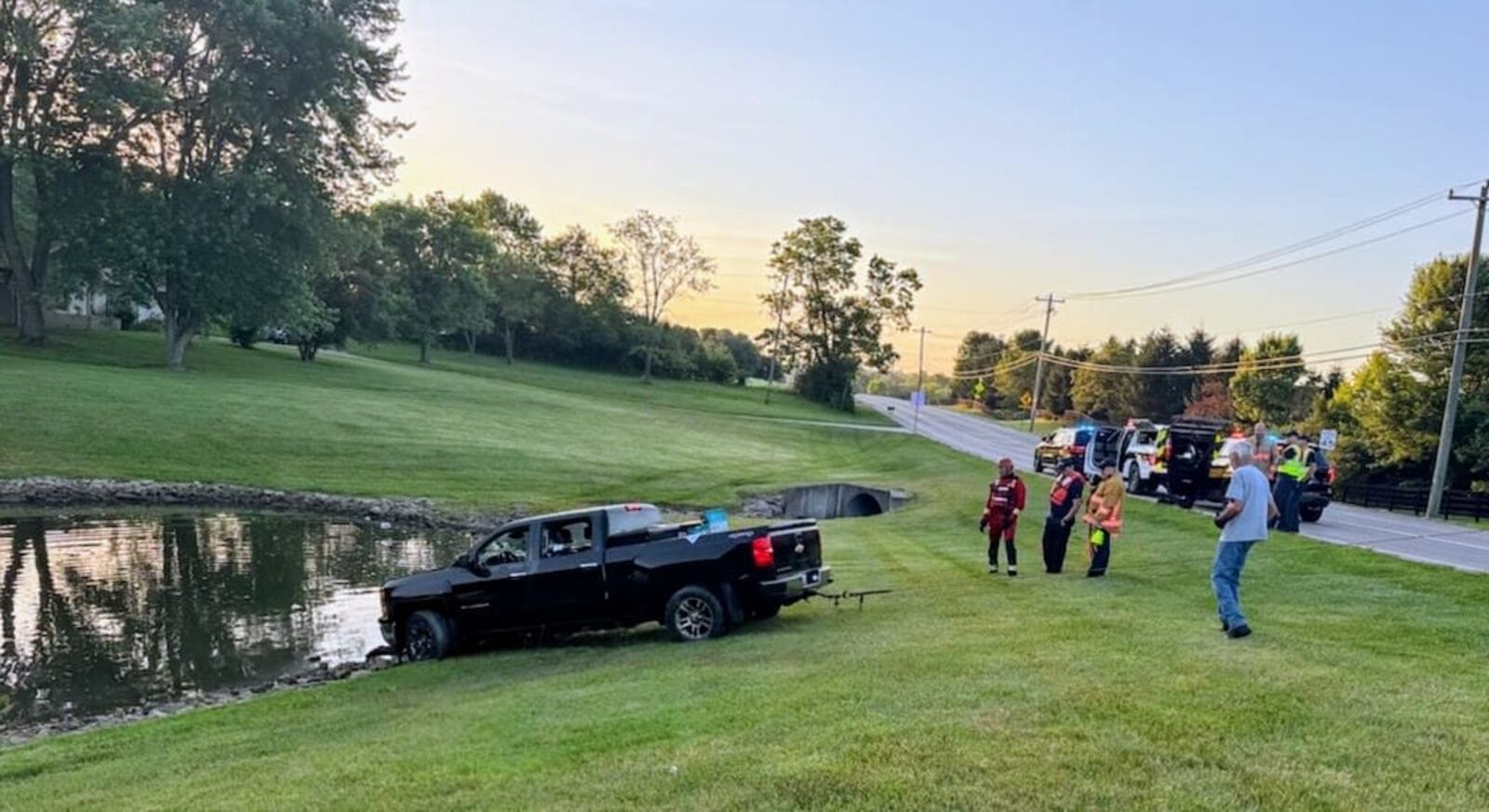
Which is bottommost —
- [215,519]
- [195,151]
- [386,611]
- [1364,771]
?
[215,519]

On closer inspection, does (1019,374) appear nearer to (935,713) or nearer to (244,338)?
(244,338)

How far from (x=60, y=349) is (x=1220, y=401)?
78257mm

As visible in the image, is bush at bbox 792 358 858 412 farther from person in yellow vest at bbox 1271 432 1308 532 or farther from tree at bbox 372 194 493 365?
person in yellow vest at bbox 1271 432 1308 532

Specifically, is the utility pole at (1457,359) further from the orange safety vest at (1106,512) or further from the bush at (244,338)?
the bush at (244,338)

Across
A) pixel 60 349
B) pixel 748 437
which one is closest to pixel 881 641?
pixel 748 437

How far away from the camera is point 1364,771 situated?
5.30m

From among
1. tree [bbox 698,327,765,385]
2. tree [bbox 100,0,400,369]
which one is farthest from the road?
tree [bbox 698,327,765,385]

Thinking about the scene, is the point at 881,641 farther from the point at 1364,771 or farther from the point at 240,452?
the point at 240,452

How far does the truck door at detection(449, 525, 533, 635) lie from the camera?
12.1m

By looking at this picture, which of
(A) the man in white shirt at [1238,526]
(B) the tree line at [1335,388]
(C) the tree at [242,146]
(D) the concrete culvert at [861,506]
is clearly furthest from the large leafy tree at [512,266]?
(A) the man in white shirt at [1238,526]

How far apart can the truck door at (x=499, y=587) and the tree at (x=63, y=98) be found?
38.1 metres

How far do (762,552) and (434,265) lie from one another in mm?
66191

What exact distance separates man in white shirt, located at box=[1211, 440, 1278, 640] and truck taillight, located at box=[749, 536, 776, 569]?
4.62 metres

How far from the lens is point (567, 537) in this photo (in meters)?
12.1
